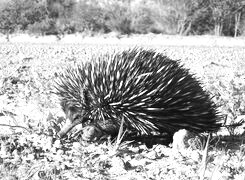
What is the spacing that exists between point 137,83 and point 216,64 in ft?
18.9

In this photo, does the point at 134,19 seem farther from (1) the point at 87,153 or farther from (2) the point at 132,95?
(1) the point at 87,153

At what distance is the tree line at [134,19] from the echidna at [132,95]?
589 inches

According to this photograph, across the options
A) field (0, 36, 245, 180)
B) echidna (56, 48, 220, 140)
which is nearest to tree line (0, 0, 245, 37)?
field (0, 36, 245, 180)

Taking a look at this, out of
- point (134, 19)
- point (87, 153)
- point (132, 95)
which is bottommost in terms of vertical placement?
point (87, 153)

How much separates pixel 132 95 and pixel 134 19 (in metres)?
17.9

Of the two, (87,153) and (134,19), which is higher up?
(134,19)

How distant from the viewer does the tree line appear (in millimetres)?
19734

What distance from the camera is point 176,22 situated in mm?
21359

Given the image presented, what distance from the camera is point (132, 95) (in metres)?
3.70

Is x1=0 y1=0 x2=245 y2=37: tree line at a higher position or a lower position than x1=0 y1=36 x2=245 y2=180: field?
higher

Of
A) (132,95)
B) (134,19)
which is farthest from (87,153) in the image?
(134,19)

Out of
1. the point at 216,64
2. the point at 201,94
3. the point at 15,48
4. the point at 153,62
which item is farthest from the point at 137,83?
the point at 15,48

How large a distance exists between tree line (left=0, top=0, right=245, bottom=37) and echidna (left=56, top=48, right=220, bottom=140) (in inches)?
589

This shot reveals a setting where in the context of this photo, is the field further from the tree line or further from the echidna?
the tree line
